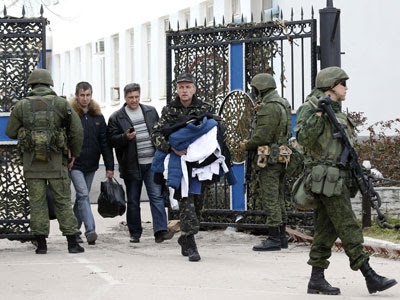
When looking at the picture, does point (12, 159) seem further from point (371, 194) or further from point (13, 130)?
point (371, 194)

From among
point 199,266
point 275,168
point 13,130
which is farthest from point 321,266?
point 13,130

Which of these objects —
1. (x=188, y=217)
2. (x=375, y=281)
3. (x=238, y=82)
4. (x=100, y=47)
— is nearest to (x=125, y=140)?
(x=238, y=82)

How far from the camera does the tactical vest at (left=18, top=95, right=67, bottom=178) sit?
12.2 meters

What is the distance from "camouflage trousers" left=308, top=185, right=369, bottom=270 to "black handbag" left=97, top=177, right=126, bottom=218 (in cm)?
476

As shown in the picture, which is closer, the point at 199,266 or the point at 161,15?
the point at 199,266

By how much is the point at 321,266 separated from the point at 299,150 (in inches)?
144

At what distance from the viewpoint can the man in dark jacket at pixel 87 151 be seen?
43.7ft

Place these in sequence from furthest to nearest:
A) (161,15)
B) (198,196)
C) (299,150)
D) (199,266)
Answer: (161,15) < (299,150) < (198,196) < (199,266)

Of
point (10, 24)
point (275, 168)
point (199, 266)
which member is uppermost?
point (10, 24)

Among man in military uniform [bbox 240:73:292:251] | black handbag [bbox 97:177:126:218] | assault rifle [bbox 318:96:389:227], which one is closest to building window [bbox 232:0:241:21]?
black handbag [bbox 97:177:126:218]

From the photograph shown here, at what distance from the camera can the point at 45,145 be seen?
12156 millimetres

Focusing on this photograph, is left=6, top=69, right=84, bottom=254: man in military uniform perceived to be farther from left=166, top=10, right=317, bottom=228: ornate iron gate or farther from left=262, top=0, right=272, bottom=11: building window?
left=262, top=0, right=272, bottom=11: building window

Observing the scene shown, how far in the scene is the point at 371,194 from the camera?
29.9 feet

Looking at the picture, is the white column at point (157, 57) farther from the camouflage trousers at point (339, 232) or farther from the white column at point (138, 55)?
the camouflage trousers at point (339, 232)
